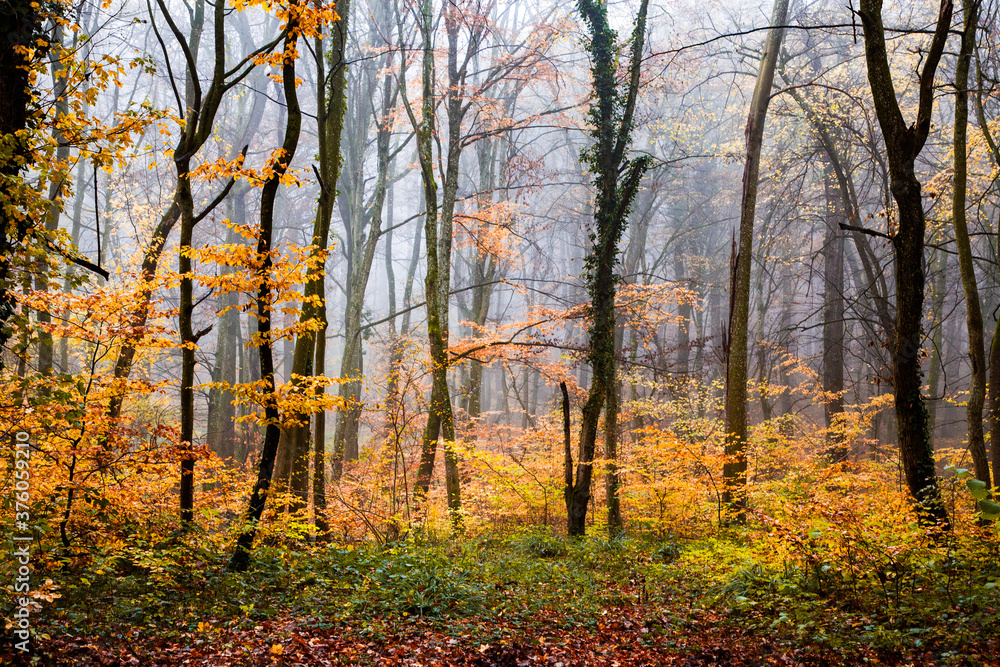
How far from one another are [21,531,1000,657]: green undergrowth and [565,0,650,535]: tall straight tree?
235cm

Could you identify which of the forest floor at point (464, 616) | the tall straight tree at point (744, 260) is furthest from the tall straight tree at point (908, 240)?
the tall straight tree at point (744, 260)

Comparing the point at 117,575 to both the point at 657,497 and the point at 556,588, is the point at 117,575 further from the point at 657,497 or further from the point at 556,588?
the point at 657,497

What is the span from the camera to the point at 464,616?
17.7 feet

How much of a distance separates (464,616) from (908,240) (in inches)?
220

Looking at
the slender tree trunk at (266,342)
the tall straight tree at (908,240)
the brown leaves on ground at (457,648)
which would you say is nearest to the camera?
the brown leaves on ground at (457,648)

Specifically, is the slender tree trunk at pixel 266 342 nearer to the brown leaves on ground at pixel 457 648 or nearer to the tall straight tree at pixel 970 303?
the brown leaves on ground at pixel 457 648

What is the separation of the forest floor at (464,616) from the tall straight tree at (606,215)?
8.45 feet

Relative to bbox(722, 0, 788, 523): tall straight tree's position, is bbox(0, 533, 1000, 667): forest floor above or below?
below

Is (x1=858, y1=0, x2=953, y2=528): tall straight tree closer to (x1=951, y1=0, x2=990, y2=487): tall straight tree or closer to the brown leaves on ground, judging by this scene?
(x1=951, y1=0, x2=990, y2=487): tall straight tree

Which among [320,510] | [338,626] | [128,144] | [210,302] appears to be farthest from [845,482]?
[210,302]

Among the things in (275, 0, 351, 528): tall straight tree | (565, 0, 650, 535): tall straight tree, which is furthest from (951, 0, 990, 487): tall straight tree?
(275, 0, 351, 528): tall straight tree

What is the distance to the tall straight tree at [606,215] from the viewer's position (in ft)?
30.6

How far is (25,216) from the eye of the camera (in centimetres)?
433

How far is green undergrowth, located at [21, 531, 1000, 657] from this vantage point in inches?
173
